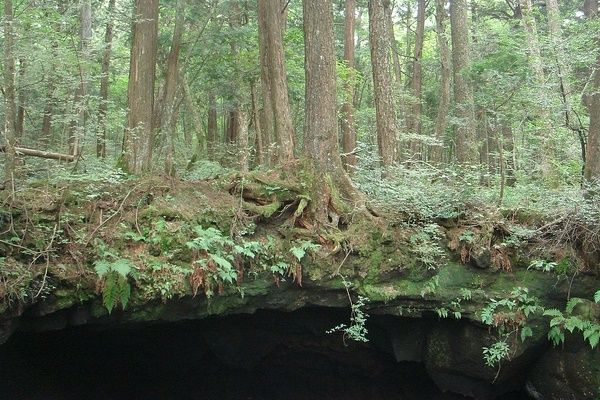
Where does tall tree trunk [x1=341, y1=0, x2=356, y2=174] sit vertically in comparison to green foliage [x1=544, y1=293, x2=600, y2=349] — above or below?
above

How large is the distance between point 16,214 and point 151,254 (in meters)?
1.75

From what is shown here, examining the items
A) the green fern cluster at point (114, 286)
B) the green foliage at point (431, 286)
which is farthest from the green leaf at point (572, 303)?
the green fern cluster at point (114, 286)

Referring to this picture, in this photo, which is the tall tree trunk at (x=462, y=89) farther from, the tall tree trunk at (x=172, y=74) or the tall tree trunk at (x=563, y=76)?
the tall tree trunk at (x=172, y=74)


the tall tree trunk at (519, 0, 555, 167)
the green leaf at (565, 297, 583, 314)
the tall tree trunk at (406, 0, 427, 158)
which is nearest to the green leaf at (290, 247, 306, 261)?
the green leaf at (565, 297, 583, 314)

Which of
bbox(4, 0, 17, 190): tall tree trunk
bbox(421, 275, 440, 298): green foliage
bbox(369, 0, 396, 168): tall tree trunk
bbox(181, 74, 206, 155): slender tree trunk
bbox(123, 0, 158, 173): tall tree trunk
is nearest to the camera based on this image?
bbox(4, 0, 17, 190): tall tree trunk

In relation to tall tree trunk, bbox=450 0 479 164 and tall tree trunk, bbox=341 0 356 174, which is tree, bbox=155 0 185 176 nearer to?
tall tree trunk, bbox=341 0 356 174

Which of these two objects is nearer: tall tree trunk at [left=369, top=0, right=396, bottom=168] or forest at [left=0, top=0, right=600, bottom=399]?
forest at [left=0, top=0, right=600, bottom=399]

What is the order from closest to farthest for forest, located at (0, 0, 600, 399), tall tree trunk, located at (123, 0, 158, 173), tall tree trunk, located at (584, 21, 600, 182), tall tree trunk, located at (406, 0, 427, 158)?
forest, located at (0, 0, 600, 399)
tall tree trunk, located at (584, 21, 600, 182)
tall tree trunk, located at (123, 0, 158, 173)
tall tree trunk, located at (406, 0, 427, 158)

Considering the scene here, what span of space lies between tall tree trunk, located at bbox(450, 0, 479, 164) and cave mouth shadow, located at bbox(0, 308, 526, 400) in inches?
263

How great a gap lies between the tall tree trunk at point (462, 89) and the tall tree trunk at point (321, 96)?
6.71 metres

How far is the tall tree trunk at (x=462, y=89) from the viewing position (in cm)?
1425

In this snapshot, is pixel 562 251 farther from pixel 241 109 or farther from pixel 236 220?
pixel 241 109

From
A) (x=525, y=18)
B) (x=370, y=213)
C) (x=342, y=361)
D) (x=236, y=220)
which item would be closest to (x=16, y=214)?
(x=236, y=220)

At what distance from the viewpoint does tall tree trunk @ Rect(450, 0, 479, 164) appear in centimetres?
1425
